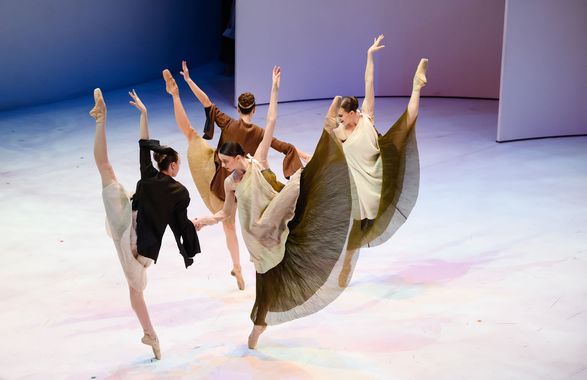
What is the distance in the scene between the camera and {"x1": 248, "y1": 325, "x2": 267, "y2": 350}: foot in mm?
4590

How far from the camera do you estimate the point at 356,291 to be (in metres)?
5.53

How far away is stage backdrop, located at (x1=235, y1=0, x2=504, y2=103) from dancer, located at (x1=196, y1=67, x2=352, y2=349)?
21.4 ft

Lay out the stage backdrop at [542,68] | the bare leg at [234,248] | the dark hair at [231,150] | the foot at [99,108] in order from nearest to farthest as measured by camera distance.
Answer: the foot at [99,108] → the dark hair at [231,150] → the bare leg at [234,248] → the stage backdrop at [542,68]

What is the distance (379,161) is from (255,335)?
1540 mm

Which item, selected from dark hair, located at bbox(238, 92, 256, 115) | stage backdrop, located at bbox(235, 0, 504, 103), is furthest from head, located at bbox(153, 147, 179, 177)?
stage backdrop, located at bbox(235, 0, 504, 103)

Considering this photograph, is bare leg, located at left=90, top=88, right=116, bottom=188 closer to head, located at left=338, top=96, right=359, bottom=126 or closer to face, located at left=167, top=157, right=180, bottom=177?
face, located at left=167, top=157, right=180, bottom=177

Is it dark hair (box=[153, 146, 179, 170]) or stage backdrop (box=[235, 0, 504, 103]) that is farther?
stage backdrop (box=[235, 0, 504, 103])

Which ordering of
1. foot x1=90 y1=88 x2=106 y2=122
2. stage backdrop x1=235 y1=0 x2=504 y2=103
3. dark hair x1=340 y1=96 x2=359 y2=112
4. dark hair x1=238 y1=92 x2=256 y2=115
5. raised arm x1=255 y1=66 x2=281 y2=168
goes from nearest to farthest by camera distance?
1. foot x1=90 y1=88 x2=106 y2=122
2. raised arm x1=255 y1=66 x2=281 y2=168
3. dark hair x1=238 y1=92 x2=256 y2=115
4. dark hair x1=340 y1=96 x2=359 y2=112
5. stage backdrop x1=235 y1=0 x2=504 y2=103

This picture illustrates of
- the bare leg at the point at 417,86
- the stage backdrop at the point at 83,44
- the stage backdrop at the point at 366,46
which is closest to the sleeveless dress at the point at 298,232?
the bare leg at the point at 417,86

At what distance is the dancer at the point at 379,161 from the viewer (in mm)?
5395

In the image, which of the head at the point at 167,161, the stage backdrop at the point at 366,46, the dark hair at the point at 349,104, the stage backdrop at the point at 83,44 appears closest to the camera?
the head at the point at 167,161

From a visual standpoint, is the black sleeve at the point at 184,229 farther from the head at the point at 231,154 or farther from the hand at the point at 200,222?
the head at the point at 231,154

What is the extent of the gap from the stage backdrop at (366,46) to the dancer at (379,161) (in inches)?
212

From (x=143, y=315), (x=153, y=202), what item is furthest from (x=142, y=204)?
(x=143, y=315)
